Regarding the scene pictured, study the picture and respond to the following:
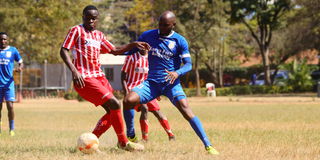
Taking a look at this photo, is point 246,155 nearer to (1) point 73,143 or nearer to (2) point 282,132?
(1) point 73,143

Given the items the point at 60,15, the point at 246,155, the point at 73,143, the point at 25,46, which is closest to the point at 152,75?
the point at 246,155

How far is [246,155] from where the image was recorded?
26.6 ft

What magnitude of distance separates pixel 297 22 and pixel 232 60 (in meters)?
17.5

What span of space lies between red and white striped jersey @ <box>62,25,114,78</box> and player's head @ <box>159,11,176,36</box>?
3.62 ft

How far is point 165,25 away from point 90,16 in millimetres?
1176

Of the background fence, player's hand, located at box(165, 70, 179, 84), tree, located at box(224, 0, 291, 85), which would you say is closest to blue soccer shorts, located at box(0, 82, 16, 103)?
player's hand, located at box(165, 70, 179, 84)

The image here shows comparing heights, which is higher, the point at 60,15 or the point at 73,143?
the point at 60,15

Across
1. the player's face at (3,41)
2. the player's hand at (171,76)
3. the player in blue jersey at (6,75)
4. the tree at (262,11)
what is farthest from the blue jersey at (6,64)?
the tree at (262,11)

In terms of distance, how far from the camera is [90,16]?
338 inches

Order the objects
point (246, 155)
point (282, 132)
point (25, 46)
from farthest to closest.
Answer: point (25, 46)
point (282, 132)
point (246, 155)

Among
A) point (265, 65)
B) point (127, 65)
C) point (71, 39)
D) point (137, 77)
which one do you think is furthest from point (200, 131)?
point (265, 65)

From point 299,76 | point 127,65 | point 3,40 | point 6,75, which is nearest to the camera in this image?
point 127,65

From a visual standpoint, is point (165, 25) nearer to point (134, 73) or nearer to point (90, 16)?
point (90, 16)

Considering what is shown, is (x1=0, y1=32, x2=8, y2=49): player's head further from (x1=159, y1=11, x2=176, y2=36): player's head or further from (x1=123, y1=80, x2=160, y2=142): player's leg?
(x1=159, y1=11, x2=176, y2=36): player's head
